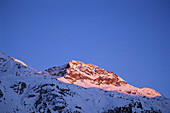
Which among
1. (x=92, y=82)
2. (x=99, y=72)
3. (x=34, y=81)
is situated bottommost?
(x=34, y=81)

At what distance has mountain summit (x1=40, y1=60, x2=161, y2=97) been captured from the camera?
118 metres

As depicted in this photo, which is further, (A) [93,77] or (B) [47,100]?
(A) [93,77]

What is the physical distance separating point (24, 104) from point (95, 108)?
1866 cm

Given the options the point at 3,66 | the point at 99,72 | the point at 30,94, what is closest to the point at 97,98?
the point at 30,94

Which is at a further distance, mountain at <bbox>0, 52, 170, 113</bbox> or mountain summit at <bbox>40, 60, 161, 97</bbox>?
mountain summit at <bbox>40, 60, 161, 97</bbox>

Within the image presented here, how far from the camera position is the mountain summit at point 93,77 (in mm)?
118250

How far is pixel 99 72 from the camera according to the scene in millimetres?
142375

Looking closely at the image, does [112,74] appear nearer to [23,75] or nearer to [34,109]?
[23,75]

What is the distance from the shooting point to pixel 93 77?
131m

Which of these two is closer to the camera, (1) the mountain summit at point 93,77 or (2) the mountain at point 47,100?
(2) the mountain at point 47,100

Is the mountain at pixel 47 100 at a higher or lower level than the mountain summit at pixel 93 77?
lower

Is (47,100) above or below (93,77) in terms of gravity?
below

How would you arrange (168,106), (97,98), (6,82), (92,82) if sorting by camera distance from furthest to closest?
(92,82)
(97,98)
(168,106)
(6,82)

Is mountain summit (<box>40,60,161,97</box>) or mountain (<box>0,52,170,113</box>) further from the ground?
mountain summit (<box>40,60,161,97</box>)
